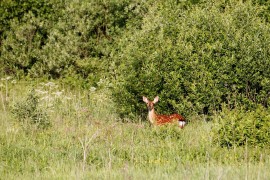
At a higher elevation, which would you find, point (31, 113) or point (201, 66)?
point (201, 66)

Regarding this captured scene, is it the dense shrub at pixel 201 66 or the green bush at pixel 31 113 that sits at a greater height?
the dense shrub at pixel 201 66

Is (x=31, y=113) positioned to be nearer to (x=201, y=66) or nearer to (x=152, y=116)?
(x=152, y=116)

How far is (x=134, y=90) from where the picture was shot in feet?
42.1

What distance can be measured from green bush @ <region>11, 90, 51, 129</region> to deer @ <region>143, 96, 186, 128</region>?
1.94m

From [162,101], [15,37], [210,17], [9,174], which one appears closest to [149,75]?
[162,101]

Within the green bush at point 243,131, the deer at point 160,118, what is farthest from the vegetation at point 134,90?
the deer at point 160,118

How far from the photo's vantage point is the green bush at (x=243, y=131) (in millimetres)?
9672

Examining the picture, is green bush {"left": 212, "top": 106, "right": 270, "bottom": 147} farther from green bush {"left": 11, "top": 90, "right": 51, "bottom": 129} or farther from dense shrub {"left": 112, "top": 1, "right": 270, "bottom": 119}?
green bush {"left": 11, "top": 90, "right": 51, "bottom": 129}

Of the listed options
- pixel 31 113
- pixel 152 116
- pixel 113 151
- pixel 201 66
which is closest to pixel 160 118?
pixel 152 116

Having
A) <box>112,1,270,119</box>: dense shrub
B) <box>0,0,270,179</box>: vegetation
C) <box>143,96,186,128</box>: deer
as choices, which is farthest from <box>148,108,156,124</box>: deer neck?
<box>112,1,270,119</box>: dense shrub

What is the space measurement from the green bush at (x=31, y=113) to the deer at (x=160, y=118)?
1.94 meters

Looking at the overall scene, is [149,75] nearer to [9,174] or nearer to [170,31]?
[170,31]

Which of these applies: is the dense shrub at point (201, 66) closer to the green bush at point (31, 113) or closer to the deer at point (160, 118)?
the deer at point (160, 118)

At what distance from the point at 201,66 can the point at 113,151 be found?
3.57m
